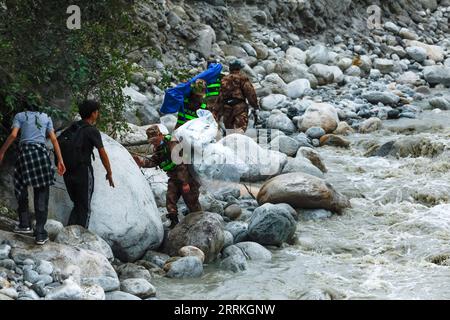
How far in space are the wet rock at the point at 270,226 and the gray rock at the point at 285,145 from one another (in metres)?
4.38

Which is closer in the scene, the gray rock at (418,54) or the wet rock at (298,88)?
the wet rock at (298,88)

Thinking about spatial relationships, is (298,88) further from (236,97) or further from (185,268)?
(185,268)

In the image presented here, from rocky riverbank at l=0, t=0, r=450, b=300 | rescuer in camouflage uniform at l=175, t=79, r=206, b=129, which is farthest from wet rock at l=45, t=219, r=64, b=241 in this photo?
rescuer in camouflage uniform at l=175, t=79, r=206, b=129

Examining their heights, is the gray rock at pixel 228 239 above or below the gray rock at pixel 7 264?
below

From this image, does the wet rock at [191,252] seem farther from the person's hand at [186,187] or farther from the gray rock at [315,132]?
the gray rock at [315,132]

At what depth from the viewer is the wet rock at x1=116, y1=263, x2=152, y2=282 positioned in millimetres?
6797

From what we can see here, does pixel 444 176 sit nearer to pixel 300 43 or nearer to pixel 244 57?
pixel 244 57

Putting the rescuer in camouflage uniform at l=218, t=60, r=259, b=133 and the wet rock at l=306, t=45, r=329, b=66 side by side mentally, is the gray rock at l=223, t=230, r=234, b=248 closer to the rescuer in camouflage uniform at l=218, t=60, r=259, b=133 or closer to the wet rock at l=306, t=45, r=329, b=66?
the rescuer in camouflage uniform at l=218, t=60, r=259, b=133

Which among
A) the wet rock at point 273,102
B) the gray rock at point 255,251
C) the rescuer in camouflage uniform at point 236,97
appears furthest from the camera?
the wet rock at point 273,102

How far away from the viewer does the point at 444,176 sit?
1117cm

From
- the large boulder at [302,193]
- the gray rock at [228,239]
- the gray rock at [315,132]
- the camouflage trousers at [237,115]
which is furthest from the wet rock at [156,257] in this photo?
the gray rock at [315,132]

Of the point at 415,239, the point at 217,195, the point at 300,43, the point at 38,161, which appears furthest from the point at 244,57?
the point at 38,161

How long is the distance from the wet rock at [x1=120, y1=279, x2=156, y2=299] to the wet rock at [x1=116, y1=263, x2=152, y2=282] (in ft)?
1.18

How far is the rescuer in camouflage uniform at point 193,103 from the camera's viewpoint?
876 centimetres
